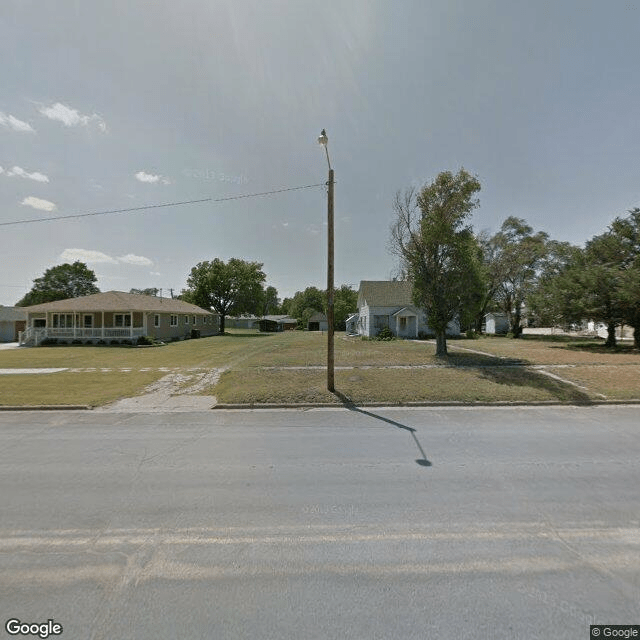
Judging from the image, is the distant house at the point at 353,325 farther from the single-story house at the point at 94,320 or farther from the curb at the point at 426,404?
the curb at the point at 426,404

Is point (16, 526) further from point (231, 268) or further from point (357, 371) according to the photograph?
point (231, 268)

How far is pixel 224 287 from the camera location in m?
48.1

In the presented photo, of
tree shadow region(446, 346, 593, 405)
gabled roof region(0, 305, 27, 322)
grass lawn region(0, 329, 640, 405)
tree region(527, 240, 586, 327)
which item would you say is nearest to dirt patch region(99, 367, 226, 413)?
grass lawn region(0, 329, 640, 405)

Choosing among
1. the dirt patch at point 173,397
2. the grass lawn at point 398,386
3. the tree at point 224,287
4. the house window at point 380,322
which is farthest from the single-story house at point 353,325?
the dirt patch at point 173,397

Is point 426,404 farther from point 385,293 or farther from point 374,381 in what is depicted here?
point 385,293

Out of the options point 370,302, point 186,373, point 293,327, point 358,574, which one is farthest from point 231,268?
point 358,574

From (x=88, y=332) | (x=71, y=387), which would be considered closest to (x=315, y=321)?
(x=88, y=332)

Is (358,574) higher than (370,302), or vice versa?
(370,302)

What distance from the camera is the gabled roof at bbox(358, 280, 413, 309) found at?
33.2m

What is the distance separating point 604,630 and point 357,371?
10.5m

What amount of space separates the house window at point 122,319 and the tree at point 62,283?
155 ft

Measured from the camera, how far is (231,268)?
4912cm

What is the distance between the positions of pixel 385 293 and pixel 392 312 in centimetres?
250

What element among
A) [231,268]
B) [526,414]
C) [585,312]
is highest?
[231,268]
